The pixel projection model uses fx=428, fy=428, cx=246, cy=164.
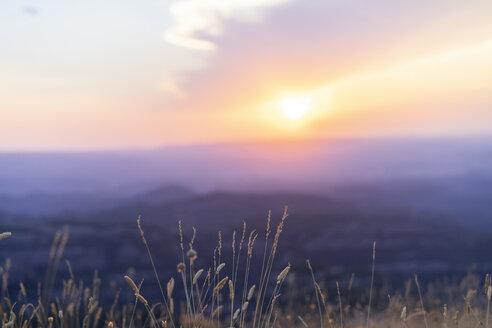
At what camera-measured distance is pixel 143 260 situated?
2562 centimetres

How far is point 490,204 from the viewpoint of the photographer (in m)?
85.9

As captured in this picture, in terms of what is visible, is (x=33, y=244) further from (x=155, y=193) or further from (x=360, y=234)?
(x=155, y=193)

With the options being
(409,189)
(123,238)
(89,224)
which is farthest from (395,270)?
(409,189)

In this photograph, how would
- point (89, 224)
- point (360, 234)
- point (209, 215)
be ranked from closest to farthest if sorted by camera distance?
point (89, 224)
point (360, 234)
point (209, 215)

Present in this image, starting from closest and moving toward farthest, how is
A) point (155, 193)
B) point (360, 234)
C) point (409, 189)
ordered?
point (360, 234), point (155, 193), point (409, 189)

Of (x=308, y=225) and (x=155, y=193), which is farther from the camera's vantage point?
(x=155, y=193)

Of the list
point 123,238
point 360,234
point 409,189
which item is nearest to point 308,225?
point 360,234

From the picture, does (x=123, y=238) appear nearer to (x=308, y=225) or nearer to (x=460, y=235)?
(x=308, y=225)

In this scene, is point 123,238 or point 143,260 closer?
point 143,260

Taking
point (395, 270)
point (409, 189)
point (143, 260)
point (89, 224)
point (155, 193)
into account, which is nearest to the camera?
point (143, 260)

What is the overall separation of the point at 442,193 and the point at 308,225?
69.5 m

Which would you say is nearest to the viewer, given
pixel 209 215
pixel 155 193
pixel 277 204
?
pixel 209 215

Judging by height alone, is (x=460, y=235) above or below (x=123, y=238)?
below

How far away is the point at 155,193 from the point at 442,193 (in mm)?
64965
